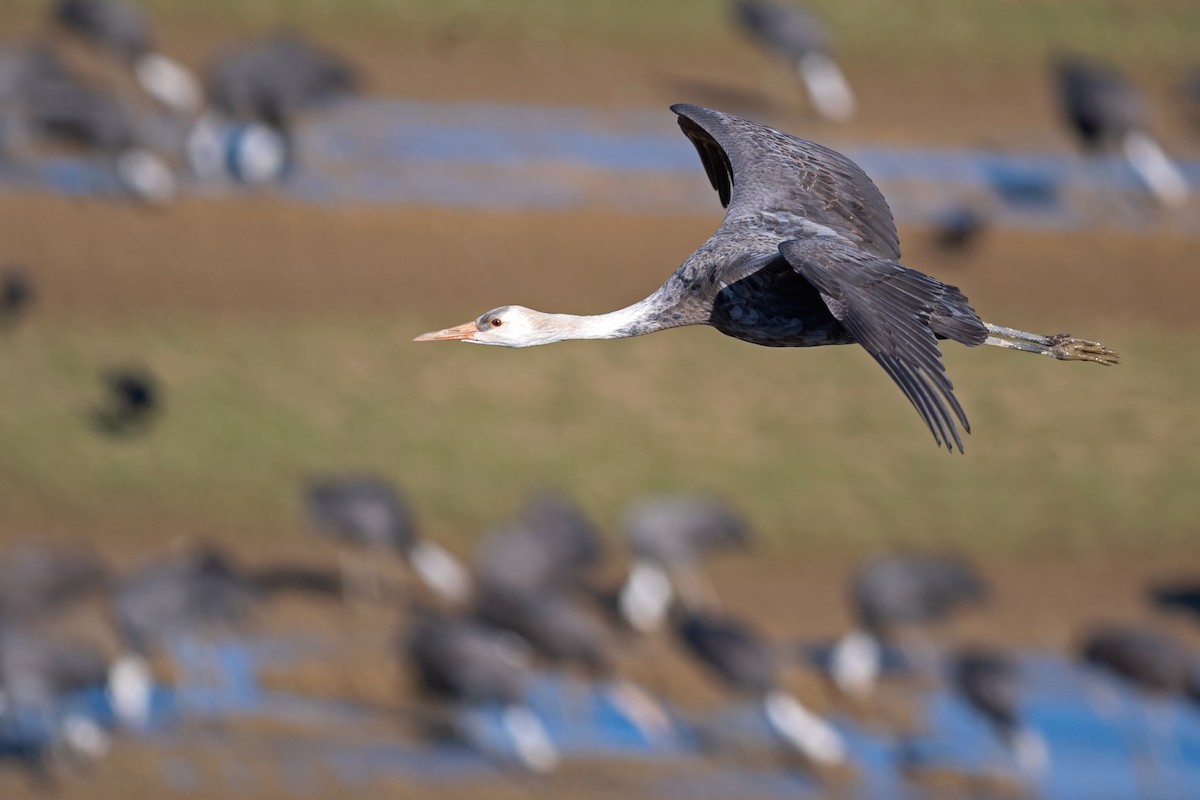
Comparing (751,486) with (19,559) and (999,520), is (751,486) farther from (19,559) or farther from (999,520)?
(19,559)

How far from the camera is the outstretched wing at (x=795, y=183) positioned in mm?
11102

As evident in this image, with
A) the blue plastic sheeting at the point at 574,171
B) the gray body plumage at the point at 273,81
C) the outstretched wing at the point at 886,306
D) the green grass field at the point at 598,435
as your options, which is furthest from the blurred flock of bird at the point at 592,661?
the outstretched wing at the point at 886,306

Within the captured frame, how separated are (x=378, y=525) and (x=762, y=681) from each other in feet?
13.3

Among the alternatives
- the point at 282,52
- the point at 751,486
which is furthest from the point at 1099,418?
the point at 282,52

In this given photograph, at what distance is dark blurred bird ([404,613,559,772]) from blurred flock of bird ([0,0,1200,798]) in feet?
0.08

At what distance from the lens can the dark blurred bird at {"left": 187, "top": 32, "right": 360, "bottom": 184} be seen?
2455cm

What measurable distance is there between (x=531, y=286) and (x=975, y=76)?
9.08 metres

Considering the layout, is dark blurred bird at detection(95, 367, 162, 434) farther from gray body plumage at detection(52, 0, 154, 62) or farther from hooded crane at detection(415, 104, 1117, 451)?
hooded crane at detection(415, 104, 1117, 451)

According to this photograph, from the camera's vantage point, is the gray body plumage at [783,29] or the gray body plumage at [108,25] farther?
the gray body plumage at [783,29]

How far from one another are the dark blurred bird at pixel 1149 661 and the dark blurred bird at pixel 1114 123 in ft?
29.1

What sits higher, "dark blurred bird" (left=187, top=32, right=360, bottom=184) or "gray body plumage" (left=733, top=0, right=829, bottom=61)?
"gray body plumage" (left=733, top=0, right=829, bottom=61)

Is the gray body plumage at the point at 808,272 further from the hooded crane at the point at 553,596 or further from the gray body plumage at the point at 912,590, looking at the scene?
the gray body plumage at the point at 912,590

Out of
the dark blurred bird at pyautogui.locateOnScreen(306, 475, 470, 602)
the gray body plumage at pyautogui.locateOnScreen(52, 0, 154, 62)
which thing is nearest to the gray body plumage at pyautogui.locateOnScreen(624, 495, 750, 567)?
the dark blurred bird at pyautogui.locateOnScreen(306, 475, 470, 602)

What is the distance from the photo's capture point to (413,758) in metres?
17.0
